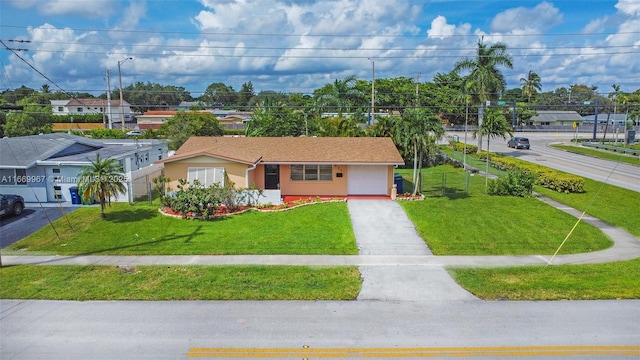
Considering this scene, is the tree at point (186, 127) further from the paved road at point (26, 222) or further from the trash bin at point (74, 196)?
the paved road at point (26, 222)

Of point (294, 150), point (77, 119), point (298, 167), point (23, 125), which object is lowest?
point (298, 167)

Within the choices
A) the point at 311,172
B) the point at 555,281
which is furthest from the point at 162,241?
the point at 555,281

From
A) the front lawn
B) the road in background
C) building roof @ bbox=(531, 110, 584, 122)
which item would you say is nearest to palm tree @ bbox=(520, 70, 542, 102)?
building roof @ bbox=(531, 110, 584, 122)

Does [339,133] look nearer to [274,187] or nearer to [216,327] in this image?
[274,187]

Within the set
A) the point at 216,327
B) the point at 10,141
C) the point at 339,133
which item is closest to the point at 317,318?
the point at 216,327

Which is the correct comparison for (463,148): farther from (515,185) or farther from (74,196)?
(74,196)

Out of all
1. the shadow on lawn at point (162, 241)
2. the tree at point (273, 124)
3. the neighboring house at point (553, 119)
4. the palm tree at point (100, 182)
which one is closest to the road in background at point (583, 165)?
the tree at point (273, 124)
